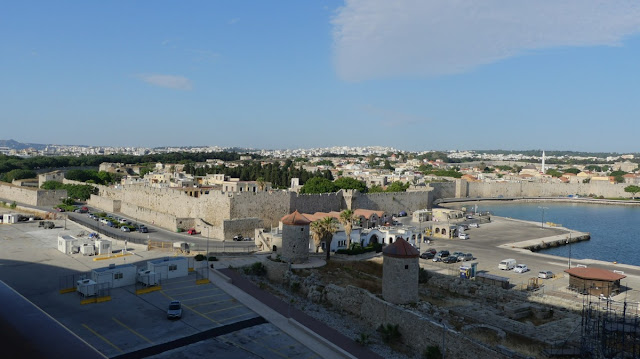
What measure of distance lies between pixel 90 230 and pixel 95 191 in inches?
946

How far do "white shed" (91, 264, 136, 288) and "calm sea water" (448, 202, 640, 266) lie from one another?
37609mm

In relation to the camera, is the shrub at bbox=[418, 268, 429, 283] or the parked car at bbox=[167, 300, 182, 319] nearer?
the parked car at bbox=[167, 300, 182, 319]

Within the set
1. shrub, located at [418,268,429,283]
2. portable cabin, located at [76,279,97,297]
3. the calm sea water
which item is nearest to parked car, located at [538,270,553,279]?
shrub, located at [418,268,429,283]

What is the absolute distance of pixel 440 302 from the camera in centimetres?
2242

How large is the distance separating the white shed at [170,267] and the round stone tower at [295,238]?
251 inches

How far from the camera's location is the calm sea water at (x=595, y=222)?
45.8 m

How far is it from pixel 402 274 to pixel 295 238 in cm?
1051

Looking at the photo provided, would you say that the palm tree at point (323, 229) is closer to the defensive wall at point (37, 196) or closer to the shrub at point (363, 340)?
the shrub at point (363, 340)

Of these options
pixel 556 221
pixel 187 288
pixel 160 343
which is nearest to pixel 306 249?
pixel 187 288

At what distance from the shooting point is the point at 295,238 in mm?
29562

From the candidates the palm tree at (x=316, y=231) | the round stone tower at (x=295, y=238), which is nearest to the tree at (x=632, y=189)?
the palm tree at (x=316, y=231)

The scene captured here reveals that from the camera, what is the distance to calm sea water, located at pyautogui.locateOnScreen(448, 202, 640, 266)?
45844 millimetres

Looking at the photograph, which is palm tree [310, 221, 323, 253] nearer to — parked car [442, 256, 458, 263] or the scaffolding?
parked car [442, 256, 458, 263]

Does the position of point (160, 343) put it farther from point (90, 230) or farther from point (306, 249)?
point (90, 230)
